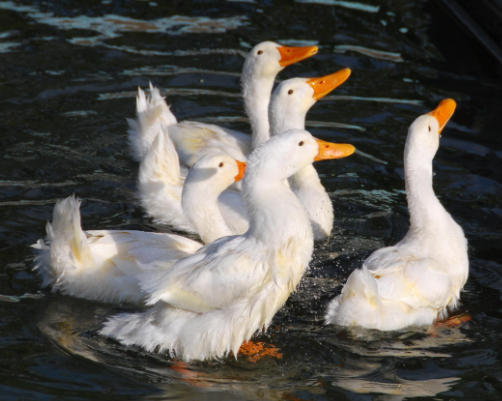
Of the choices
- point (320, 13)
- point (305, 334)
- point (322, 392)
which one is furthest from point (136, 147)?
point (320, 13)

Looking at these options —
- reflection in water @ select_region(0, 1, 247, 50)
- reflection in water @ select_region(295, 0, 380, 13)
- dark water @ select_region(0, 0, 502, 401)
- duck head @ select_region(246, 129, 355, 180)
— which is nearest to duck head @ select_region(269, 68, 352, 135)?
dark water @ select_region(0, 0, 502, 401)

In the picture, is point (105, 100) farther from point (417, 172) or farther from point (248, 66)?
point (417, 172)

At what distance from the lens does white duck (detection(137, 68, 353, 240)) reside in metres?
6.19

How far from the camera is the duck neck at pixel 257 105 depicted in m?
7.09

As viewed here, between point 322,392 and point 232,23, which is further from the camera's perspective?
point 232,23

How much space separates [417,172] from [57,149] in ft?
12.3

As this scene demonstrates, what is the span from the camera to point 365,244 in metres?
6.04

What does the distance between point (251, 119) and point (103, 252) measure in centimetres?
251

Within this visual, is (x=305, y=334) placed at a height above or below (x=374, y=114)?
below

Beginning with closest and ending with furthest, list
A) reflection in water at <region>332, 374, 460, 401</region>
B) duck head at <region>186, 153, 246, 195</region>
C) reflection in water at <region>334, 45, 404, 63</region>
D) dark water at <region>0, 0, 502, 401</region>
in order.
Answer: reflection in water at <region>332, 374, 460, 401</region> < dark water at <region>0, 0, 502, 401</region> < duck head at <region>186, 153, 246, 195</region> < reflection in water at <region>334, 45, 404, 63</region>

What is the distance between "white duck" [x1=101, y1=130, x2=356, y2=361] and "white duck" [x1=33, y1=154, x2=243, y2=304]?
55 cm

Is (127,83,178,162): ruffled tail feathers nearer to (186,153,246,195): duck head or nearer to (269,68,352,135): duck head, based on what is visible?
(269,68,352,135): duck head

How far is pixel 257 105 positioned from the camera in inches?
280

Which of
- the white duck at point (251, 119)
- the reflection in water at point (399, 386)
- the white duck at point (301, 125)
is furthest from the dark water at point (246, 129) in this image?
the white duck at point (251, 119)
